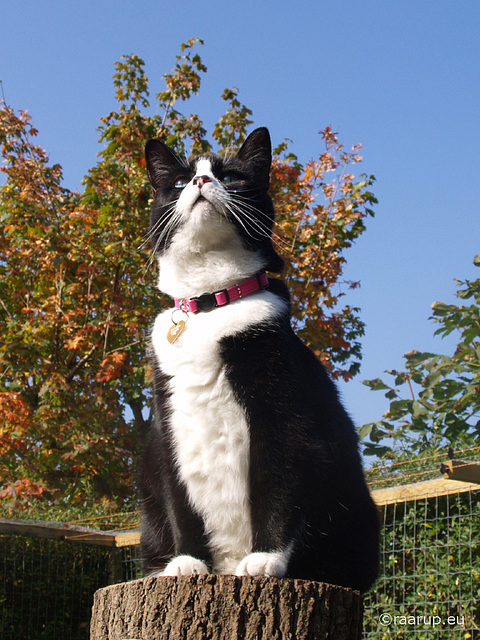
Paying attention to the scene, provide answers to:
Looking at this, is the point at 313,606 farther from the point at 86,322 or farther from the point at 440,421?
the point at 86,322

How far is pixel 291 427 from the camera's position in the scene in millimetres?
1620

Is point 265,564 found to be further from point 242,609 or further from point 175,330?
point 175,330

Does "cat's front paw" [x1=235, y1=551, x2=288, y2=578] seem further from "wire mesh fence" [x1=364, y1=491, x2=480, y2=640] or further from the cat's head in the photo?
"wire mesh fence" [x1=364, y1=491, x2=480, y2=640]

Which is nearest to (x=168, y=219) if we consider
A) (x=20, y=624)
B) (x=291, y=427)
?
(x=291, y=427)

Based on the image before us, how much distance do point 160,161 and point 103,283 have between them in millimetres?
3115

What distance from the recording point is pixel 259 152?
7.04 ft

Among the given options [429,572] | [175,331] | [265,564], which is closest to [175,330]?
[175,331]

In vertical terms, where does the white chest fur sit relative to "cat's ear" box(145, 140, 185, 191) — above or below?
below

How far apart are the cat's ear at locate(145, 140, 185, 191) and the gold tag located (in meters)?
0.63

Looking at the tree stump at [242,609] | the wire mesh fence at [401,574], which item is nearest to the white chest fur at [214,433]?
the tree stump at [242,609]

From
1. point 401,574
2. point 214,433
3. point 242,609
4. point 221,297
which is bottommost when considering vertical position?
point 401,574

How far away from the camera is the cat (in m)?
1.60

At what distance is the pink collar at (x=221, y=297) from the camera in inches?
72.3

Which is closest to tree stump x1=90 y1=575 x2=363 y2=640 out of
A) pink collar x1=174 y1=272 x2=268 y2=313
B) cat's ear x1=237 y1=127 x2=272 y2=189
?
pink collar x1=174 y1=272 x2=268 y2=313
